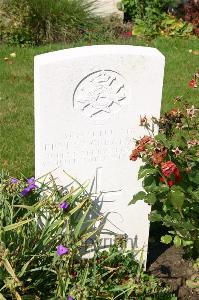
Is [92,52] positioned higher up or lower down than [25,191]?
higher up

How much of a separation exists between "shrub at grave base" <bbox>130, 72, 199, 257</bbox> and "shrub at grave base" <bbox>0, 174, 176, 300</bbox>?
32 centimetres

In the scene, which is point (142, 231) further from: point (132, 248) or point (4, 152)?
point (4, 152)

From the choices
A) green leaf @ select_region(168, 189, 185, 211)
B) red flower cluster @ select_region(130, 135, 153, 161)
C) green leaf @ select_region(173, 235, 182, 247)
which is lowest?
green leaf @ select_region(173, 235, 182, 247)

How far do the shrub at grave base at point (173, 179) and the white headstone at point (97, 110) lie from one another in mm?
144

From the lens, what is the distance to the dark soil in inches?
145

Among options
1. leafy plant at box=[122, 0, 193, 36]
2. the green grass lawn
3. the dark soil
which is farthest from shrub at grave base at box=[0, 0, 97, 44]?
the dark soil

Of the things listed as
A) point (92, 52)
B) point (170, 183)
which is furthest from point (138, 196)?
point (92, 52)

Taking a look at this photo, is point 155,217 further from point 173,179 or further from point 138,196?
→ point 173,179

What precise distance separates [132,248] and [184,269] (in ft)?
1.17

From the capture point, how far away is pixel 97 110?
3453mm

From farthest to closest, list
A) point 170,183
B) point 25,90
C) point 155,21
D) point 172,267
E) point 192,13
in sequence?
point 192,13
point 155,21
point 25,90
point 172,267
point 170,183

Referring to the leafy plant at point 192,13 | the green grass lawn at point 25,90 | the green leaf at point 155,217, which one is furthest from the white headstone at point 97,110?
the leafy plant at point 192,13

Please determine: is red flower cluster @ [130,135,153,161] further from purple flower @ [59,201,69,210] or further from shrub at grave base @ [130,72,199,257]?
purple flower @ [59,201,69,210]

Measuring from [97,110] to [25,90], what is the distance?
132 inches
